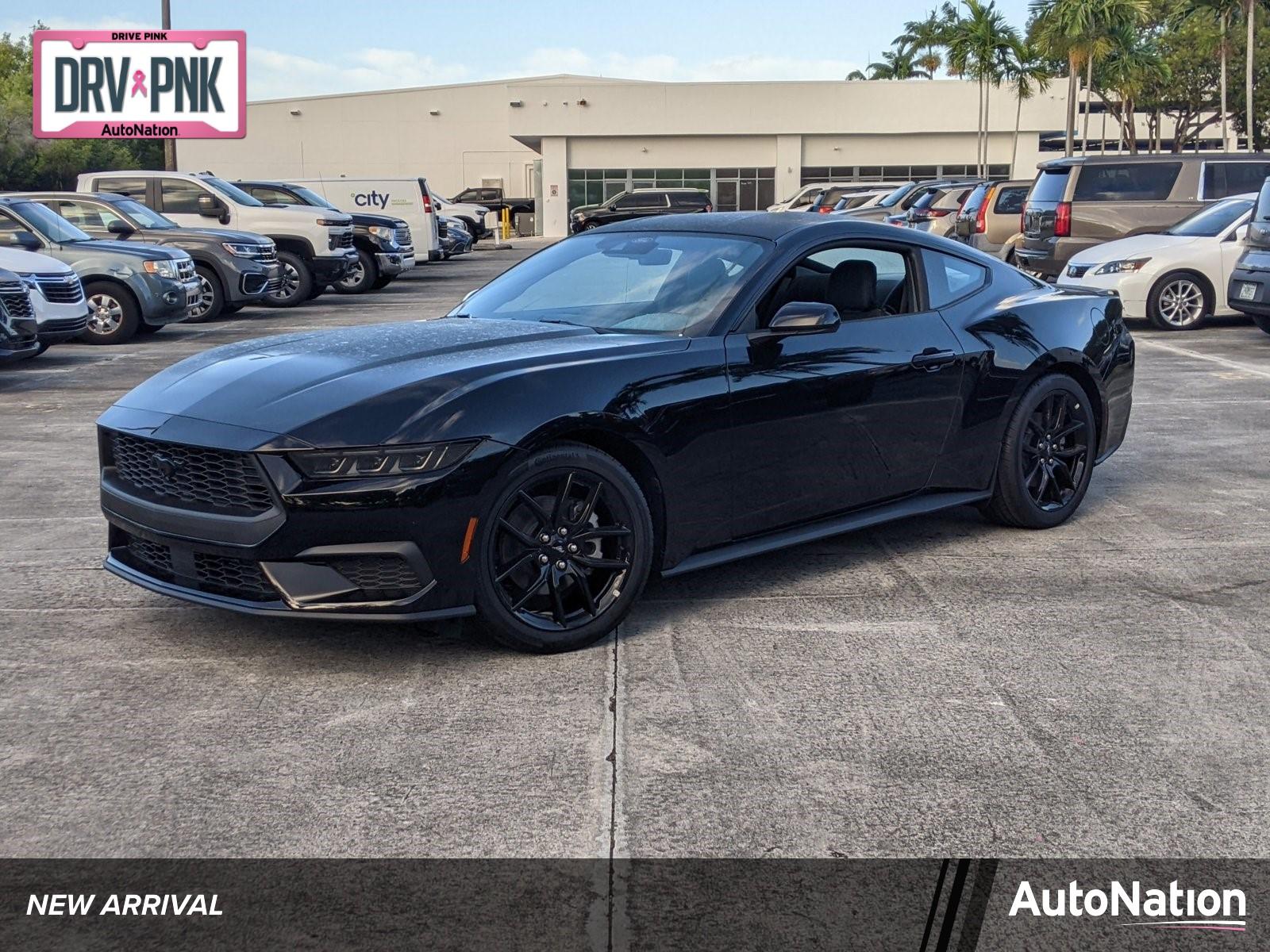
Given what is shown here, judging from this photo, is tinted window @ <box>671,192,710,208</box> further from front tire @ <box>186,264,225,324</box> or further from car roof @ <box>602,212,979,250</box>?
car roof @ <box>602,212,979,250</box>

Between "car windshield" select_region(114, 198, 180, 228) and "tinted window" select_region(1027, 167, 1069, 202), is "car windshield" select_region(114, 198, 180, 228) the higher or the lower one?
the lower one

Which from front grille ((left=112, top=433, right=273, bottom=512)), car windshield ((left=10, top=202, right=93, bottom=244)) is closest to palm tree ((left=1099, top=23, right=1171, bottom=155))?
car windshield ((left=10, top=202, right=93, bottom=244))

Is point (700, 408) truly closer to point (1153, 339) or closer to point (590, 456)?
point (590, 456)

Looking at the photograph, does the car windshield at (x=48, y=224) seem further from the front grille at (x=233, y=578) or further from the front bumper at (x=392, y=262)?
the front grille at (x=233, y=578)

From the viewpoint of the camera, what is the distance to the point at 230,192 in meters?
22.7

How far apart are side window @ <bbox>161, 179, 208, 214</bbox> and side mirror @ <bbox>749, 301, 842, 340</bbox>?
59.6 ft

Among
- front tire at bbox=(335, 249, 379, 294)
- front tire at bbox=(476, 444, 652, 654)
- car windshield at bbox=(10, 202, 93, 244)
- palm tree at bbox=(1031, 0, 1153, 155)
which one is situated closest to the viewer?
front tire at bbox=(476, 444, 652, 654)

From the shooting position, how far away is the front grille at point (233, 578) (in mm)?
4734

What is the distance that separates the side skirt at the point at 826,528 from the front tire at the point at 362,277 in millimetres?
19504

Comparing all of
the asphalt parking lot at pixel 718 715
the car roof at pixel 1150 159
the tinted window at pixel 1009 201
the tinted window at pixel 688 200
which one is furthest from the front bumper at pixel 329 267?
the tinted window at pixel 688 200

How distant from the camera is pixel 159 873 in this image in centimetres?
342

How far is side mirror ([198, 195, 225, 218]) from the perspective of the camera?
71.7 feet

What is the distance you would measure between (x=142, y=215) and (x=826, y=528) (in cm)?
1597

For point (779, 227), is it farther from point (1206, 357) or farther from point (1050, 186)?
point (1050, 186)
